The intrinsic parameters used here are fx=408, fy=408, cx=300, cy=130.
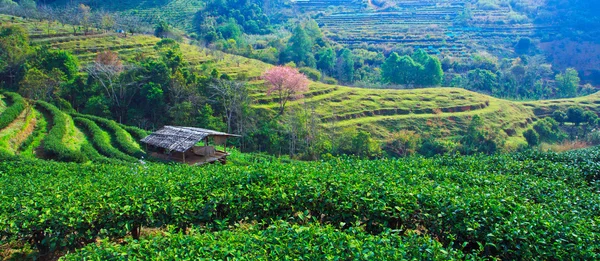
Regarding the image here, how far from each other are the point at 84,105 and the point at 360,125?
27200 millimetres

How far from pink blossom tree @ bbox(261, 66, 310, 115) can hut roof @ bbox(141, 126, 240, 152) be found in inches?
646

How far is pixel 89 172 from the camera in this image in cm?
1459

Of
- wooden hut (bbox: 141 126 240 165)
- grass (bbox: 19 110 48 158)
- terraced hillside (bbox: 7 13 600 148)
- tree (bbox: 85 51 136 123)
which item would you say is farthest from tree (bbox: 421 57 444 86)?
grass (bbox: 19 110 48 158)

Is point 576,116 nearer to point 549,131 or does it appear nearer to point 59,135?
point 549,131

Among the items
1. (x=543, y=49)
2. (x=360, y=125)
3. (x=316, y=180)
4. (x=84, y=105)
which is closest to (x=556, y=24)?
(x=543, y=49)

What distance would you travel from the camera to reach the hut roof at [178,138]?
958 inches

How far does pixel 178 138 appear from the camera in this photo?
25.2 metres

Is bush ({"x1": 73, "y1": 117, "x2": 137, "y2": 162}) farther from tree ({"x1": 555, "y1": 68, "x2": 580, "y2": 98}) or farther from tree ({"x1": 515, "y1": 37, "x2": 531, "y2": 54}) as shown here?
tree ({"x1": 515, "y1": 37, "x2": 531, "y2": 54})

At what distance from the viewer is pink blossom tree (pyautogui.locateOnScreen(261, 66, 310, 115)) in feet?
142

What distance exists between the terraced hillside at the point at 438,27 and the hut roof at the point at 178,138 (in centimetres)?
6210

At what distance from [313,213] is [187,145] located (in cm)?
1702

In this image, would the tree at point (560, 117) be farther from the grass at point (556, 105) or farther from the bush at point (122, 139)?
the bush at point (122, 139)

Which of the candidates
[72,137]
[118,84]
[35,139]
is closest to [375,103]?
[118,84]

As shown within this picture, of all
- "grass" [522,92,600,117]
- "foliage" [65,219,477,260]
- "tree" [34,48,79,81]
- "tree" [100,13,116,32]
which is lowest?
"grass" [522,92,600,117]
